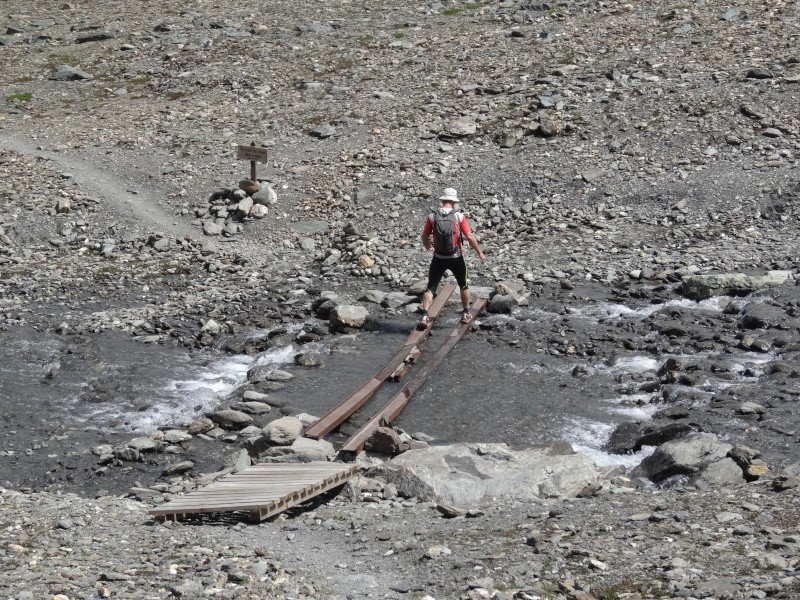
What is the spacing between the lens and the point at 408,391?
14945mm

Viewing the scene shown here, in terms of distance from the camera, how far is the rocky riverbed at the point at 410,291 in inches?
378

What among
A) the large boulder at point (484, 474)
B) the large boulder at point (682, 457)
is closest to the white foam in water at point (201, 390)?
the large boulder at point (484, 474)

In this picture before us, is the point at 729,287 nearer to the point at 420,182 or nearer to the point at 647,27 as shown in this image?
the point at 420,182

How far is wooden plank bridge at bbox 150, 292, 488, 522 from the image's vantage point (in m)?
10.5

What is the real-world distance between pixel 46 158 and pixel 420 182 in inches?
384

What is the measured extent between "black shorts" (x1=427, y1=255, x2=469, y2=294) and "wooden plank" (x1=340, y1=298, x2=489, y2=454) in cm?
78

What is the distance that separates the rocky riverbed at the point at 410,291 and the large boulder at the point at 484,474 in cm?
5

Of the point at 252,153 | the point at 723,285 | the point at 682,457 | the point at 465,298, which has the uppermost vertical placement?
the point at 252,153

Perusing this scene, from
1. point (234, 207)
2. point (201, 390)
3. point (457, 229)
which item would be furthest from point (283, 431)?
point (234, 207)

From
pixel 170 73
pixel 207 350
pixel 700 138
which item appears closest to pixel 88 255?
pixel 207 350

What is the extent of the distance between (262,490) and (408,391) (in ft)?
14.5

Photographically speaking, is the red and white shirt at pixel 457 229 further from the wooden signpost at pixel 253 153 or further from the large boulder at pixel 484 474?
the wooden signpost at pixel 253 153

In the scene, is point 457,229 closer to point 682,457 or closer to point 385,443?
point 385,443

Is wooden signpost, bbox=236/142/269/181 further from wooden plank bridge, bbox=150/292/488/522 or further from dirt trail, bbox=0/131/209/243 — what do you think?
wooden plank bridge, bbox=150/292/488/522
